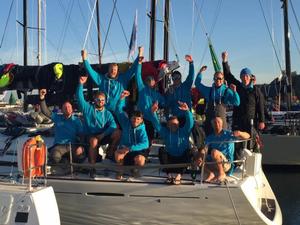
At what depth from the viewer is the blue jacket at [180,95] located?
8.08 m

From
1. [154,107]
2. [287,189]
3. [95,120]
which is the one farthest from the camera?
[287,189]

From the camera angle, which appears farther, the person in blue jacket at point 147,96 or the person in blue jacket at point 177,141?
the person in blue jacket at point 147,96

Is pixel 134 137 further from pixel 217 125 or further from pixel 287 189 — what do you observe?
pixel 287 189

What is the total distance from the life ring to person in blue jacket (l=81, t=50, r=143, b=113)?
170 cm

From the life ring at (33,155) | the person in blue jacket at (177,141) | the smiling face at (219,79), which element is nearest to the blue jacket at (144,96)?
the person in blue jacket at (177,141)

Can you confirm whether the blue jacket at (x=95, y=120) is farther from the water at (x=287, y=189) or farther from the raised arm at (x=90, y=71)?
the water at (x=287, y=189)

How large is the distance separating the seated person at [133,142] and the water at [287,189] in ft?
13.5

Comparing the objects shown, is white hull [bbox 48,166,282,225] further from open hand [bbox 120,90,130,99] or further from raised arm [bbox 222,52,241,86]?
raised arm [bbox 222,52,241,86]

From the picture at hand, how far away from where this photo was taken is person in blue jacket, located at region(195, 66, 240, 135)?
787cm

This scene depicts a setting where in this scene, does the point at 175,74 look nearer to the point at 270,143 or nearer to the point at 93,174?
the point at 93,174

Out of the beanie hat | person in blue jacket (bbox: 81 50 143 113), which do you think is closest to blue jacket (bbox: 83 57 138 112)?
person in blue jacket (bbox: 81 50 143 113)

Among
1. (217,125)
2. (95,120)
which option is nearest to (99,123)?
(95,120)

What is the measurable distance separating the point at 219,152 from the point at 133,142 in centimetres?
131

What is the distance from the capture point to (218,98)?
8.00 metres
